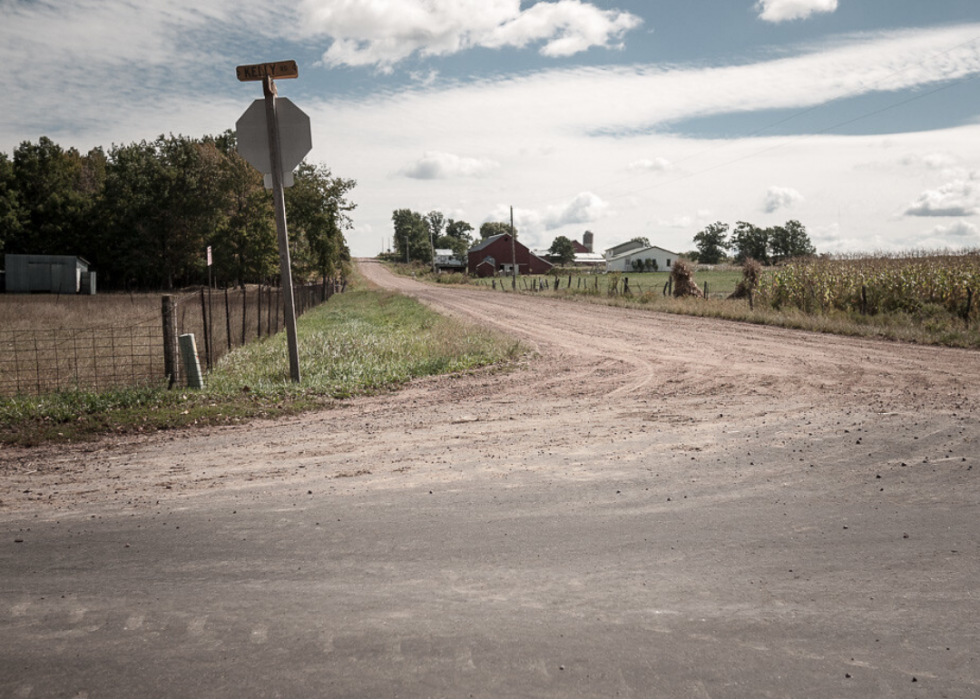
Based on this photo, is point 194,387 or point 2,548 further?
point 194,387

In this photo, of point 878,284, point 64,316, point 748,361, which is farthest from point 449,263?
point 748,361

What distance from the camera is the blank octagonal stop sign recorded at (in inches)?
389

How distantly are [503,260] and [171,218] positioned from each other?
65.0 meters

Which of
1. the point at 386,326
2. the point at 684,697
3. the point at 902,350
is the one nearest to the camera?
the point at 684,697

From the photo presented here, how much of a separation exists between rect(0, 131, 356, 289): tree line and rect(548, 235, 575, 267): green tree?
7942 centimetres

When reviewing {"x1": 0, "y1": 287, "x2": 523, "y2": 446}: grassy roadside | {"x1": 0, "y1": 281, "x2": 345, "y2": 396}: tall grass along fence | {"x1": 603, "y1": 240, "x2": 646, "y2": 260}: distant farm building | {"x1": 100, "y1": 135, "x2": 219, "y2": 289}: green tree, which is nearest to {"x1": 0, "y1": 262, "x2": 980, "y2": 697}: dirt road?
{"x1": 0, "y1": 287, "x2": 523, "y2": 446}: grassy roadside

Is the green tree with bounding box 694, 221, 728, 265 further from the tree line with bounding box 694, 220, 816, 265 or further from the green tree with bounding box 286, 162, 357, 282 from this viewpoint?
the green tree with bounding box 286, 162, 357, 282

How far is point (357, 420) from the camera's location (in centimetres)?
814

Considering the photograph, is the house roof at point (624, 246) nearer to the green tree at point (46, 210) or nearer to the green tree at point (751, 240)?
the green tree at point (751, 240)

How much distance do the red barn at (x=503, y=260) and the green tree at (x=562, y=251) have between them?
1769 centimetres

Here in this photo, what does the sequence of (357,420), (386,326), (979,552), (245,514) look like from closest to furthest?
(979,552), (245,514), (357,420), (386,326)

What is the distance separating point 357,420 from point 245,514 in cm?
Result: 330

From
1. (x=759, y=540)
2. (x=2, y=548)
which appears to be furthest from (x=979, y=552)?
(x=2, y=548)

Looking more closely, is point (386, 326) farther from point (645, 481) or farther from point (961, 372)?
point (645, 481)
